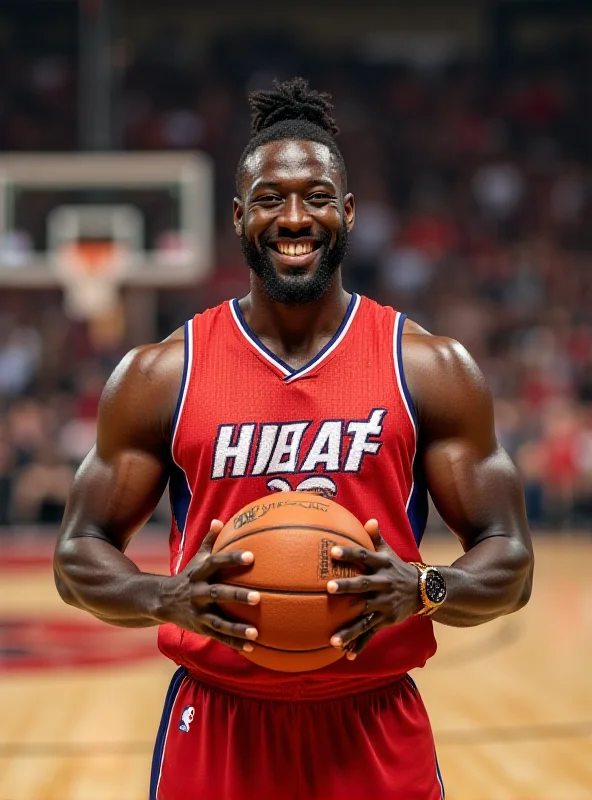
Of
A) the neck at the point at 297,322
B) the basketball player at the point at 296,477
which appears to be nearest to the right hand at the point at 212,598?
the basketball player at the point at 296,477

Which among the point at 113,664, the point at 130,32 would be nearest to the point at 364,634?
the point at 113,664

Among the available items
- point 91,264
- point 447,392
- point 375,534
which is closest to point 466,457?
point 447,392

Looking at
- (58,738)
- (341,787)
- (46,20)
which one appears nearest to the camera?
(341,787)

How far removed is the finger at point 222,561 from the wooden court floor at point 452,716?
276 centimetres

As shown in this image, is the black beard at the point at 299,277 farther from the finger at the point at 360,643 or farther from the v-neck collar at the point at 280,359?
the finger at the point at 360,643

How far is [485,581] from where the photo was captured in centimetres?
244

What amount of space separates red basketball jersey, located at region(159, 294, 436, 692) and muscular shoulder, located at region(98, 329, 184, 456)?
44 mm

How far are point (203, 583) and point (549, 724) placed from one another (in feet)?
13.1

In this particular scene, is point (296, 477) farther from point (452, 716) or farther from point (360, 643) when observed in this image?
point (452, 716)

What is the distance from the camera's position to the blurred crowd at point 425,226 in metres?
13.7

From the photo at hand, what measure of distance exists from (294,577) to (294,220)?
843 mm

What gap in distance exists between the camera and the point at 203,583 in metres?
2.17

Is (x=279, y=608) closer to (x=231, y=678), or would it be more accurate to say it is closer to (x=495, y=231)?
(x=231, y=678)

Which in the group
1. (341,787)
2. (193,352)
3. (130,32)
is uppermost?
(130,32)
